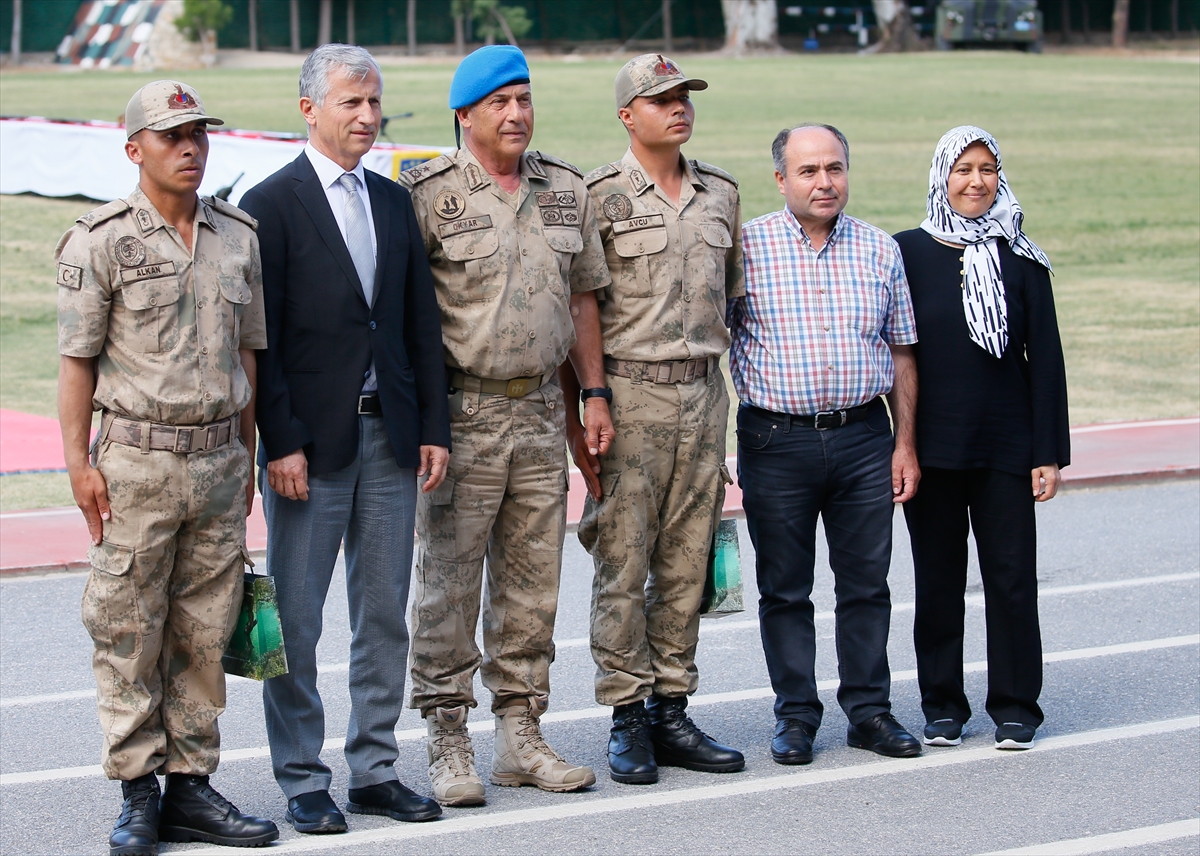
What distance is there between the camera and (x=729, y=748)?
4969 millimetres

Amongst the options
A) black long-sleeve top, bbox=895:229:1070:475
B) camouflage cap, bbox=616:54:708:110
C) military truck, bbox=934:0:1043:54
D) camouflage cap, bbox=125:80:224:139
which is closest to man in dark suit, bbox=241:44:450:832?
camouflage cap, bbox=125:80:224:139

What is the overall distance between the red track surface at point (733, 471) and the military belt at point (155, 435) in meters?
2.73

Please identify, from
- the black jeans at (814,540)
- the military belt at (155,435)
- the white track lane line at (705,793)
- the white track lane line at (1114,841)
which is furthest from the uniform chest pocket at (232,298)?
the white track lane line at (1114,841)

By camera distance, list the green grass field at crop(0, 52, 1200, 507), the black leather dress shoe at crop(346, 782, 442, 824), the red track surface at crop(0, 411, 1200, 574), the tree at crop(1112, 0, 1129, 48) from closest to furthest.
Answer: the black leather dress shoe at crop(346, 782, 442, 824), the red track surface at crop(0, 411, 1200, 574), the green grass field at crop(0, 52, 1200, 507), the tree at crop(1112, 0, 1129, 48)

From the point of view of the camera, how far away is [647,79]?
15.5 ft

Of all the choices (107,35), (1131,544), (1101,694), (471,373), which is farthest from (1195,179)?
(107,35)

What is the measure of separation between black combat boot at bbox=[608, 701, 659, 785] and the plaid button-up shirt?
1092 mm

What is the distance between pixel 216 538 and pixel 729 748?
6.03 feet

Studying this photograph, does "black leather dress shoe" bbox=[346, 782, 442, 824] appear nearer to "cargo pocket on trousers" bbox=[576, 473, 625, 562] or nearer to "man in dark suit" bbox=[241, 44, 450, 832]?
"man in dark suit" bbox=[241, 44, 450, 832]

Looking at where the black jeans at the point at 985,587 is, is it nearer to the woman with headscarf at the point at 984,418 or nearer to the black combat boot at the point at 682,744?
the woman with headscarf at the point at 984,418

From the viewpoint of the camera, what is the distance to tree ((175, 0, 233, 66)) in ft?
179

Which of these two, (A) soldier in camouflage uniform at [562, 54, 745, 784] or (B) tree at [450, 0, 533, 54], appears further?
(B) tree at [450, 0, 533, 54]

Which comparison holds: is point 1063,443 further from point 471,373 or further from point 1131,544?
point 1131,544

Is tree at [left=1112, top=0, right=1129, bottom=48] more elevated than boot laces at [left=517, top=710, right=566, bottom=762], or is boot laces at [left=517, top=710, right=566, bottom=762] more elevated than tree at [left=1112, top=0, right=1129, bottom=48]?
tree at [left=1112, top=0, right=1129, bottom=48]
